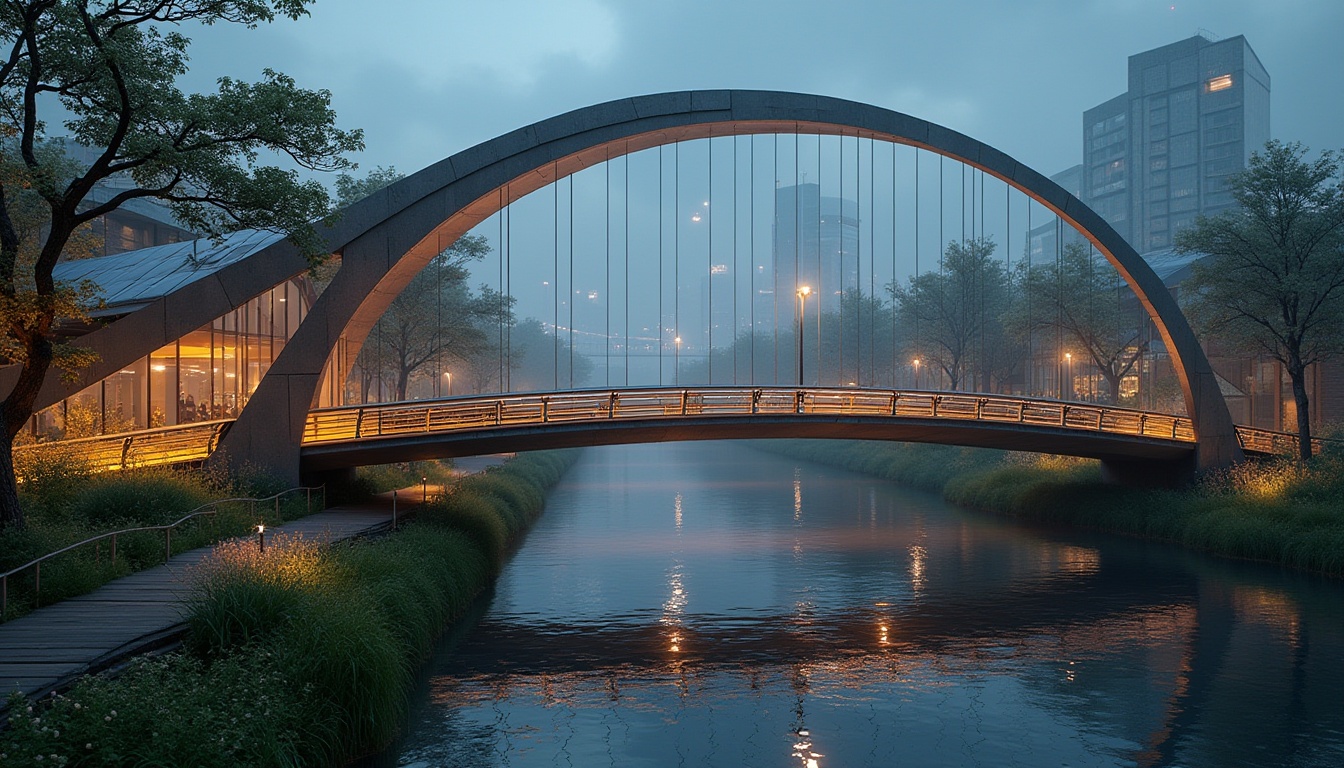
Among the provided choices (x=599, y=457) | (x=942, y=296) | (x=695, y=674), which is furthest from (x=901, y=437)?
(x=599, y=457)

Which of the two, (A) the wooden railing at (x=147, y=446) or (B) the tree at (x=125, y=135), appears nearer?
(B) the tree at (x=125, y=135)

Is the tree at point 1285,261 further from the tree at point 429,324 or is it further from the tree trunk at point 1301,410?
the tree at point 429,324

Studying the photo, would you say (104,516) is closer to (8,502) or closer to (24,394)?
(24,394)

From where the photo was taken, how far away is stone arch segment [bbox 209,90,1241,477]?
27766 mm

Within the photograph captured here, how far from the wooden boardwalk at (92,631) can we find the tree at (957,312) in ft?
A: 179

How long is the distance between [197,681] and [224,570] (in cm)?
285

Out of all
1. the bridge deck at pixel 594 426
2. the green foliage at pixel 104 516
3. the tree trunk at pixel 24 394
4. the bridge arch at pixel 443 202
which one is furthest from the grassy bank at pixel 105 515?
the bridge arch at pixel 443 202

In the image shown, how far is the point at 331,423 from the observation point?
28969 mm

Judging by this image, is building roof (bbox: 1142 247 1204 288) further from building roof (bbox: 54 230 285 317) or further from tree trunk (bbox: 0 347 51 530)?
tree trunk (bbox: 0 347 51 530)

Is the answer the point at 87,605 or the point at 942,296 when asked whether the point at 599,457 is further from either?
the point at 87,605

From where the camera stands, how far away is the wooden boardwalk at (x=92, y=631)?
35.0 feet

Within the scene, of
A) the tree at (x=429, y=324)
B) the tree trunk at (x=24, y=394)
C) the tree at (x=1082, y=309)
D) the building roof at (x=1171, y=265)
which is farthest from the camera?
the building roof at (x=1171, y=265)

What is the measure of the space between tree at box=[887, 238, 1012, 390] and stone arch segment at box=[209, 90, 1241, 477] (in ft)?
107

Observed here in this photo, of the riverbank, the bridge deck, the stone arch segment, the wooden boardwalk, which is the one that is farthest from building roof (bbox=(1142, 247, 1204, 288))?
the wooden boardwalk
